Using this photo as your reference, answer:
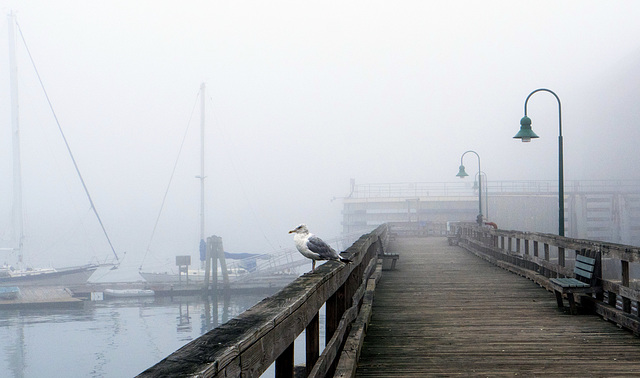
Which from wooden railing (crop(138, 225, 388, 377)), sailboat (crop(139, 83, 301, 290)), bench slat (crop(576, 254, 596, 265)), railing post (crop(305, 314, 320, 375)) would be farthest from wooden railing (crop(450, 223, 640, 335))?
sailboat (crop(139, 83, 301, 290))

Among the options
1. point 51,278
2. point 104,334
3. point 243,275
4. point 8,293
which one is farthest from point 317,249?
point 51,278

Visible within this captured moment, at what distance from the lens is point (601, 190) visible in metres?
102

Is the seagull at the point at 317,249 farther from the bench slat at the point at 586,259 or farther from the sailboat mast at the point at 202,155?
the sailboat mast at the point at 202,155

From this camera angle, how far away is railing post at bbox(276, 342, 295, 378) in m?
3.06

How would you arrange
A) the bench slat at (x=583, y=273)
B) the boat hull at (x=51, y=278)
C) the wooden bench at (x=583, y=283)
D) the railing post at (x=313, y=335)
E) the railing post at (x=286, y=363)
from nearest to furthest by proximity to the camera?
the railing post at (x=286, y=363) → the railing post at (x=313, y=335) → the wooden bench at (x=583, y=283) → the bench slat at (x=583, y=273) → the boat hull at (x=51, y=278)

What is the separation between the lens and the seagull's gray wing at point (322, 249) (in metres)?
6.36

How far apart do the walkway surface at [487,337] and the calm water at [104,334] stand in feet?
142

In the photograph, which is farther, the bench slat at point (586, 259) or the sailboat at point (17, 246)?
the sailboat at point (17, 246)

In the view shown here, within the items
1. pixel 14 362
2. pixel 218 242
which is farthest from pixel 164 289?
pixel 14 362

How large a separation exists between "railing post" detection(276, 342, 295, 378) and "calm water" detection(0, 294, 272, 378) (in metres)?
49.1

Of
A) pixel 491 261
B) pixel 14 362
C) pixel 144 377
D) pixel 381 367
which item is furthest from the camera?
pixel 14 362

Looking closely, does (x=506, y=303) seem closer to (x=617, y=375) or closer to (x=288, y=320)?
(x=617, y=375)

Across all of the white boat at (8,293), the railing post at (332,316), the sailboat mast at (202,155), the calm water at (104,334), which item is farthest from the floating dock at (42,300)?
the railing post at (332,316)

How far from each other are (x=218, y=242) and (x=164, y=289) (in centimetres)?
1290
